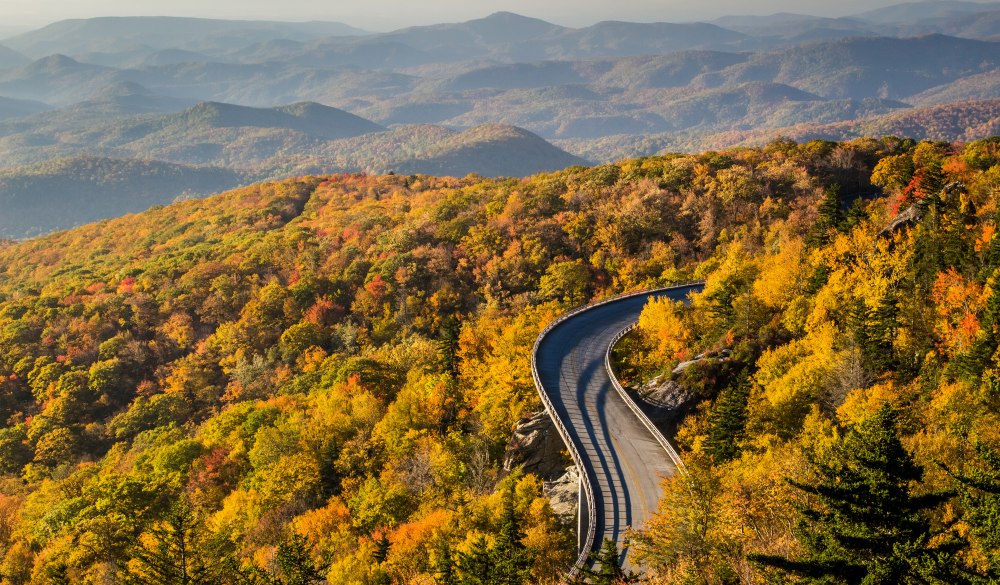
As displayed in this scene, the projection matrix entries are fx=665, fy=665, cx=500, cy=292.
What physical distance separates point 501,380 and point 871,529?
3645 cm

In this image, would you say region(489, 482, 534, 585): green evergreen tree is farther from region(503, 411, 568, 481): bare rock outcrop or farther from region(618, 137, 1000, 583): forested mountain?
region(503, 411, 568, 481): bare rock outcrop

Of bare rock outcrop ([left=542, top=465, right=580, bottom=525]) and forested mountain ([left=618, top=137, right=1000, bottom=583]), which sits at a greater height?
forested mountain ([left=618, top=137, right=1000, bottom=583])

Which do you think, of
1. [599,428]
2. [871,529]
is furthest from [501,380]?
[871,529]

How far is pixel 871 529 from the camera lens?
21625 mm

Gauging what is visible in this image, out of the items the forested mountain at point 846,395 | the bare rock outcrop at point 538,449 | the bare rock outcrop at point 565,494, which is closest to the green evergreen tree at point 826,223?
the forested mountain at point 846,395

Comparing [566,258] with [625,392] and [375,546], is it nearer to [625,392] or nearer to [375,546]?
[625,392]

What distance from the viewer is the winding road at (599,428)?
3922 centimetres

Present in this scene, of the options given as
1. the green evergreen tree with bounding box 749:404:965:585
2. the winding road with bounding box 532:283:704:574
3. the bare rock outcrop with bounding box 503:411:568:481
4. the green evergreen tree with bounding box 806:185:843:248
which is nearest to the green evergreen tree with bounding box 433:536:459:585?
the winding road with bounding box 532:283:704:574

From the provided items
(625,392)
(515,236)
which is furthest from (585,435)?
(515,236)

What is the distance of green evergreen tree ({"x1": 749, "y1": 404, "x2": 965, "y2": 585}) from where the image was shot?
806 inches

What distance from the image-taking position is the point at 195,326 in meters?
97.2

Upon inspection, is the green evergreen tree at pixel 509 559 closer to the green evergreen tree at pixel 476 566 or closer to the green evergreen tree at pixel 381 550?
the green evergreen tree at pixel 476 566

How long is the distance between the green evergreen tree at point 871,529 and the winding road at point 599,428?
46.9 ft

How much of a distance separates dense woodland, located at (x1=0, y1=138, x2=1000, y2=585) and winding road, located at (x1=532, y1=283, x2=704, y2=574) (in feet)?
7.80
